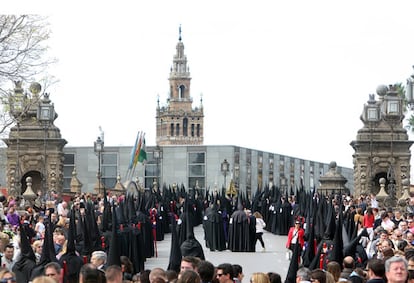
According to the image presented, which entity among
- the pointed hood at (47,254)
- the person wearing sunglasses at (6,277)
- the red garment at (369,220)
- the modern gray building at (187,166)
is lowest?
the person wearing sunglasses at (6,277)

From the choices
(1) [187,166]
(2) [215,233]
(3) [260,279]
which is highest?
(1) [187,166]

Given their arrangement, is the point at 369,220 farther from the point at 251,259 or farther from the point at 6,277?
the point at 6,277

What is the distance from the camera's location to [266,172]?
108 meters

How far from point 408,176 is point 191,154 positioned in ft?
127

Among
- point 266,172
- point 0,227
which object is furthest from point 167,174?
point 0,227

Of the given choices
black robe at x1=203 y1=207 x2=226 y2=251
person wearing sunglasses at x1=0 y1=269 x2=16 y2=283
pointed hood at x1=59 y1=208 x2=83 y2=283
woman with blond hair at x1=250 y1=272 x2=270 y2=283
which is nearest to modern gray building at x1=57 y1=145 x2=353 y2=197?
black robe at x1=203 y1=207 x2=226 y2=251

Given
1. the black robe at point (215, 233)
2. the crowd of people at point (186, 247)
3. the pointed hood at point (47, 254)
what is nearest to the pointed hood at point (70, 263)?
the crowd of people at point (186, 247)

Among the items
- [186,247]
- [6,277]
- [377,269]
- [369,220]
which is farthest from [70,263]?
[369,220]

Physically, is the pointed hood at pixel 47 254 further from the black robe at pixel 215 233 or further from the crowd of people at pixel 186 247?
the black robe at pixel 215 233

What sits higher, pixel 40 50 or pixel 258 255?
pixel 40 50

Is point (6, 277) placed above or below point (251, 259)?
above

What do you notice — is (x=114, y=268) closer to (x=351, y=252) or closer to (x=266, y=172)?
(x=351, y=252)

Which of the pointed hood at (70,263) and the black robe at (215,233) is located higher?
the black robe at (215,233)

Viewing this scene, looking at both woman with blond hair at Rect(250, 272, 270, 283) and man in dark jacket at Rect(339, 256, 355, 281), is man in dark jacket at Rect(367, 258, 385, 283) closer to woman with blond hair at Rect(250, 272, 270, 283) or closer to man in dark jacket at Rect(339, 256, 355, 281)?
man in dark jacket at Rect(339, 256, 355, 281)
